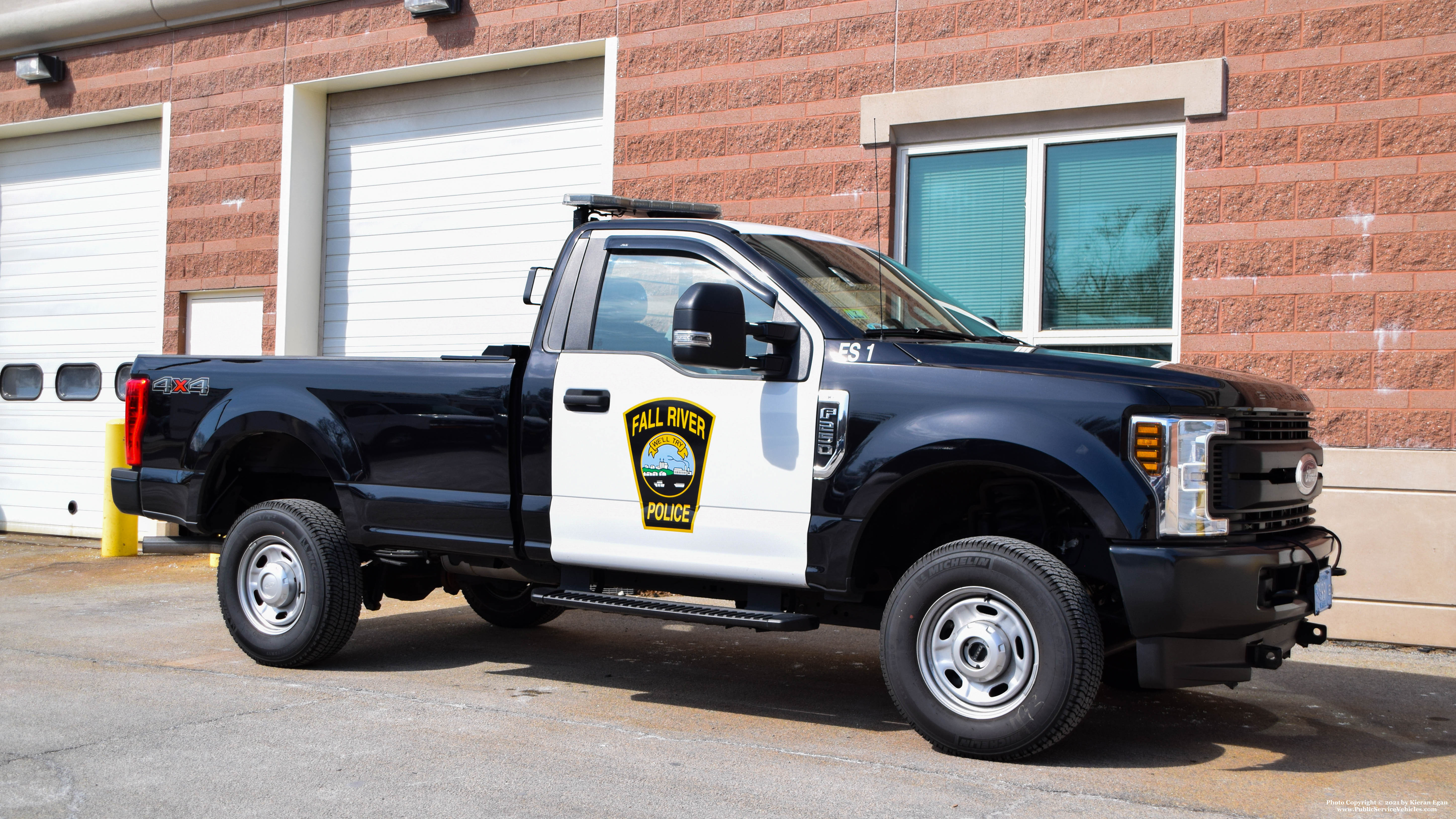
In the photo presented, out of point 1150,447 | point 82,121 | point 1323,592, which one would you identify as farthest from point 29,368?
point 1323,592

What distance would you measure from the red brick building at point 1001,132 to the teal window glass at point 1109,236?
8cm

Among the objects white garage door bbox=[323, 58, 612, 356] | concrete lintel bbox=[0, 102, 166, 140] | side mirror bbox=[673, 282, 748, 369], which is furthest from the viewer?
concrete lintel bbox=[0, 102, 166, 140]

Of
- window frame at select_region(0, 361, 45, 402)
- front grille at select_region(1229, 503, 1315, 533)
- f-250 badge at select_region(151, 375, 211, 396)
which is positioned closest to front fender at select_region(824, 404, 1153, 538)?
front grille at select_region(1229, 503, 1315, 533)

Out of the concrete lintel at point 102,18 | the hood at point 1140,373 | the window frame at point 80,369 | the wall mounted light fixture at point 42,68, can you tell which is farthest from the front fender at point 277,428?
the wall mounted light fixture at point 42,68

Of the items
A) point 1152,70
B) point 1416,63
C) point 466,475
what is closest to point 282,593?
point 466,475

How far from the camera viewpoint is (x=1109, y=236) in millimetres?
9055

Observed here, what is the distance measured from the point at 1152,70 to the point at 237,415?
6164 millimetres

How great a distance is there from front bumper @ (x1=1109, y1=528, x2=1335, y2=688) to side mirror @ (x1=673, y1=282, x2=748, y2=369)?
1.63m

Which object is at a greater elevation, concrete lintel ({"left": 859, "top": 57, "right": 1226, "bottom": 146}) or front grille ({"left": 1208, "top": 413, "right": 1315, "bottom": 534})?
concrete lintel ({"left": 859, "top": 57, "right": 1226, "bottom": 146})

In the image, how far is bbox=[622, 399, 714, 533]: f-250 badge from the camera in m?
5.49

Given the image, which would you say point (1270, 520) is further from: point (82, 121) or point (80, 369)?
point (82, 121)

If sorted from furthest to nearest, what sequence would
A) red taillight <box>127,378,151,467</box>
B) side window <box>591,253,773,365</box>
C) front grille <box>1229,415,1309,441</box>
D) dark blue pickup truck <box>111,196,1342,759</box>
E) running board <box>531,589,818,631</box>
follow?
red taillight <box>127,378,151,467</box> → side window <box>591,253,773,365</box> → running board <box>531,589,818,631</box> → front grille <box>1229,415,1309,441</box> → dark blue pickup truck <box>111,196,1342,759</box>

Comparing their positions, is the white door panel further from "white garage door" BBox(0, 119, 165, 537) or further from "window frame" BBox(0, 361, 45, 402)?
"window frame" BBox(0, 361, 45, 402)

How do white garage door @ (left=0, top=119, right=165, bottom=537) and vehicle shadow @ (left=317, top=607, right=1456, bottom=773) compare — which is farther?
white garage door @ (left=0, top=119, right=165, bottom=537)
